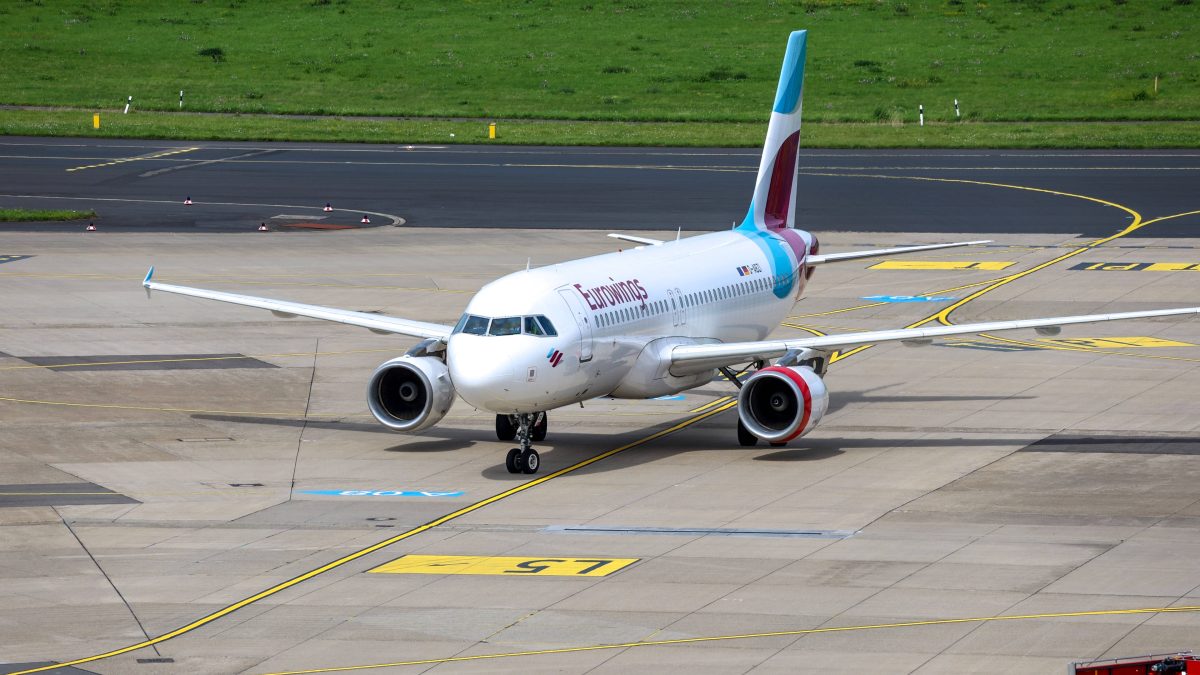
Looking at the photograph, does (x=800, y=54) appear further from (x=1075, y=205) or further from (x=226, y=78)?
(x=226, y=78)

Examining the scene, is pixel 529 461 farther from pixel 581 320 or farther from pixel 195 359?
pixel 195 359

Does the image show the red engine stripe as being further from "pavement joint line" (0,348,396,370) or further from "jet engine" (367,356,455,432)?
"pavement joint line" (0,348,396,370)

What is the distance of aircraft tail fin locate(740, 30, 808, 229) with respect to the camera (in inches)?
1825

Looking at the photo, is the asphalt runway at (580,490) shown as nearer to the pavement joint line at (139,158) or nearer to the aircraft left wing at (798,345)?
the aircraft left wing at (798,345)

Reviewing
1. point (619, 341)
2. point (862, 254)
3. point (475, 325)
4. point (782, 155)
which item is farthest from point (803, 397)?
point (782, 155)

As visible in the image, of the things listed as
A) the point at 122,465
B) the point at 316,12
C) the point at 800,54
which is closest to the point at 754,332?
the point at 800,54

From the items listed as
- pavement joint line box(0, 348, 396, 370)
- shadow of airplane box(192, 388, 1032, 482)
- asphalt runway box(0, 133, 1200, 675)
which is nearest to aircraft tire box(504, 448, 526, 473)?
shadow of airplane box(192, 388, 1032, 482)

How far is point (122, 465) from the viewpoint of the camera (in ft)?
120

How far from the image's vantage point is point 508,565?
28766mm

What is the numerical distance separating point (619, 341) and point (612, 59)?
9900 cm

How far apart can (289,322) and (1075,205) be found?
128 ft

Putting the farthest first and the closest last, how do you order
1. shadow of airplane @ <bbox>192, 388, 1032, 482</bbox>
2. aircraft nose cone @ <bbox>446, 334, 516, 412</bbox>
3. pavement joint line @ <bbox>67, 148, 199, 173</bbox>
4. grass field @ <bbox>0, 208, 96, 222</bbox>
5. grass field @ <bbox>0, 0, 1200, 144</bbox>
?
grass field @ <bbox>0, 0, 1200, 144</bbox> < pavement joint line @ <bbox>67, 148, 199, 173</bbox> < grass field @ <bbox>0, 208, 96, 222</bbox> < shadow of airplane @ <bbox>192, 388, 1032, 482</bbox> < aircraft nose cone @ <bbox>446, 334, 516, 412</bbox>

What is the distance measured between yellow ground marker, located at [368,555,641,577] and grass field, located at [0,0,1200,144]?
2977 inches

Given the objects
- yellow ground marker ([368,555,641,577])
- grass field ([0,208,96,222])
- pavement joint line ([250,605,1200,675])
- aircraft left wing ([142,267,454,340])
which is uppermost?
grass field ([0,208,96,222])
